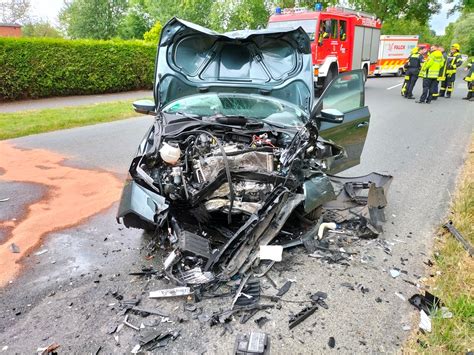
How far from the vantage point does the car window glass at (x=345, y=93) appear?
15.5 feet

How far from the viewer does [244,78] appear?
5.65m

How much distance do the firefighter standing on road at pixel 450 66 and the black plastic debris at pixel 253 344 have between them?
45.1ft

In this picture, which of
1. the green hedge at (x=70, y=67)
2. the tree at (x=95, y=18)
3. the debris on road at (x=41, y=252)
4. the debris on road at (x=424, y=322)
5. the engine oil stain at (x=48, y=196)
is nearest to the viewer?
the debris on road at (x=424, y=322)

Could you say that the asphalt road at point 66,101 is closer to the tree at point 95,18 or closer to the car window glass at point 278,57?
the car window glass at point 278,57

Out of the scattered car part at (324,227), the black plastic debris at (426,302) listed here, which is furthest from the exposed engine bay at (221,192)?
the black plastic debris at (426,302)

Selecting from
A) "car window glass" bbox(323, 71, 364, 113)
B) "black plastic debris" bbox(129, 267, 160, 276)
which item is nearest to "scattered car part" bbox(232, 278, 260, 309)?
"black plastic debris" bbox(129, 267, 160, 276)

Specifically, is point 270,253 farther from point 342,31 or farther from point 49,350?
point 342,31

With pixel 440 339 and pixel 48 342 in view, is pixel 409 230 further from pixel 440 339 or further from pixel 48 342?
pixel 48 342

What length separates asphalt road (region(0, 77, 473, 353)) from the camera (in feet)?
8.64

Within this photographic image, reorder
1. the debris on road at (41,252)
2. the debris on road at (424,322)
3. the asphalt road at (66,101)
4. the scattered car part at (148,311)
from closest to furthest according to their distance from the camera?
1. the debris on road at (424,322)
2. the scattered car part at (148,311)
3. the debris on road at (41,252)
4. the asphalt road at (66,101)

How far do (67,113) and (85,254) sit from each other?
7632mm

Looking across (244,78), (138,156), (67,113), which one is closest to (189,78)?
(244,78)

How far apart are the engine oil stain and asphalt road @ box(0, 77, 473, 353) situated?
0.09 feet

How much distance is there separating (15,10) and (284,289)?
4363 cm
